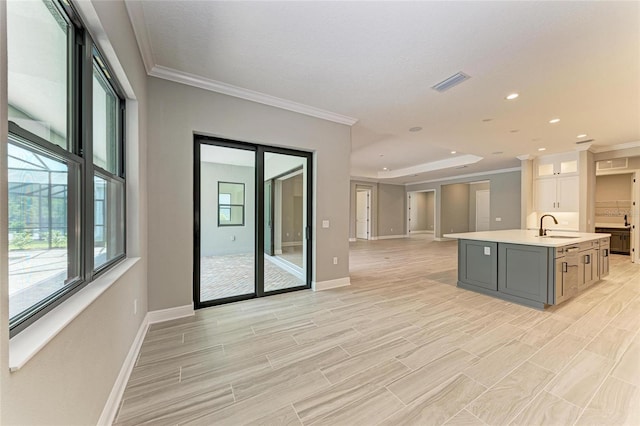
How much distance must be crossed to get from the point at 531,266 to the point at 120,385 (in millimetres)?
4466

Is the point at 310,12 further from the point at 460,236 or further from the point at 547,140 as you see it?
the point at 547,140

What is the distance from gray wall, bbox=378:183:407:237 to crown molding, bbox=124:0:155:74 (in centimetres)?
985

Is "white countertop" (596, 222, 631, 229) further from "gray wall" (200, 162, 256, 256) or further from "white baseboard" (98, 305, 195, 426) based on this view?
"white baseboard" (98, 305, 195, 426)

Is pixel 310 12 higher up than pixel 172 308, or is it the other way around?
pixel 310 12

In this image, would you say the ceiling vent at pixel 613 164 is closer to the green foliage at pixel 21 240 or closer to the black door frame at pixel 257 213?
the black door frame at pixel 257 213

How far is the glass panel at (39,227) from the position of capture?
89 centimetres

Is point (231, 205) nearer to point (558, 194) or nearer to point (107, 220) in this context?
point (107, 220)

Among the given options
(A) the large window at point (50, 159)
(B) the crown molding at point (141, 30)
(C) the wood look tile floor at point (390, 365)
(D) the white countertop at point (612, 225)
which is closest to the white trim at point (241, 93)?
(B) the crown molding at point (141, 30)

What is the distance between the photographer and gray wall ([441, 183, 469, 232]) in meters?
11.1

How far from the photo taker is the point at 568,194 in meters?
6.07

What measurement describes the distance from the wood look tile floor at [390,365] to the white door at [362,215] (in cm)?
800

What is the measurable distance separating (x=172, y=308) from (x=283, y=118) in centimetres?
282

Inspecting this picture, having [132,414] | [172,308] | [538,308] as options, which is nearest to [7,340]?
[132,414]

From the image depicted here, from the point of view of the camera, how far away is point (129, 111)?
226 cm
